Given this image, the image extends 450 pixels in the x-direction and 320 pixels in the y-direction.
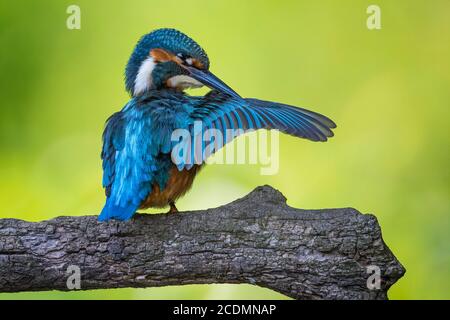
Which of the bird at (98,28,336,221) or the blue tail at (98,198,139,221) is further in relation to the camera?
the bird at (98,28,336,221)

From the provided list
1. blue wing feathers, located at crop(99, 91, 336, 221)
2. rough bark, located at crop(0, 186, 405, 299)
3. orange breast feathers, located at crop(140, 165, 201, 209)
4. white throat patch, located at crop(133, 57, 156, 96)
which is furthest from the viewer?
white throat patch, located at crop(133, 57, 156, 96)

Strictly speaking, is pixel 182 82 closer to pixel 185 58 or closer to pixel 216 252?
pixel 185 58

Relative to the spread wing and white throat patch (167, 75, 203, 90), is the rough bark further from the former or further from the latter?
white throat patch (167, 75, 203, 90)

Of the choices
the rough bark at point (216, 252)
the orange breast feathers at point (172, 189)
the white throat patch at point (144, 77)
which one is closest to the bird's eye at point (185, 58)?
the white throat patch at point (144, 77)

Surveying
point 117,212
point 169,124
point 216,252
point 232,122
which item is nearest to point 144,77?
point 169,124

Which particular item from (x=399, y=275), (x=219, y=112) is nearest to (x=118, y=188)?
(x=219, y=112)

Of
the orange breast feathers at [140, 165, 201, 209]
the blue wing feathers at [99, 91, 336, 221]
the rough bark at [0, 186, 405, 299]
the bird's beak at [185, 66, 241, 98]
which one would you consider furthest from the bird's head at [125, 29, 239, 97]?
the rough bark at [0, 186, 405, 299]

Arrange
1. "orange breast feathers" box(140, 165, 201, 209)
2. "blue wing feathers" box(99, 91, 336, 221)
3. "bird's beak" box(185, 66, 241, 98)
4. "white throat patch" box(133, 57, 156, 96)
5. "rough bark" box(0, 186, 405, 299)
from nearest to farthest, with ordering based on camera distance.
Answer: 1. "rough bark" box(0, 186, 405, 299)
2. "blue wing feathers" box(99, 91, 336, 221)
3. "orange breast feathers" box(140, 165, 201, 209)
4. "bird's beak" box(185, 66, 241, 98)
5. "white throat patch" box(133, 57, 156, 96)
